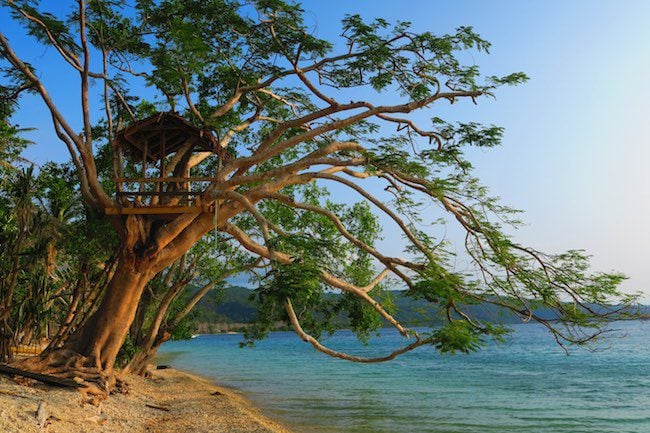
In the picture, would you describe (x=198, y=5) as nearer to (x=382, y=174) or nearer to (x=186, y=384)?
(x=382, y=174)

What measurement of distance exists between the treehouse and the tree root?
9.40 ft

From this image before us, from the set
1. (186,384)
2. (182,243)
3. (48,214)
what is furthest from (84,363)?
(186,384)

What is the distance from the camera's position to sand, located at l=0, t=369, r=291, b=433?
718 cm

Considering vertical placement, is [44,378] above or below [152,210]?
below

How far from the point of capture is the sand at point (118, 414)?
7180mm

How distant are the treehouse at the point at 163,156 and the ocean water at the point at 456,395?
6.27m

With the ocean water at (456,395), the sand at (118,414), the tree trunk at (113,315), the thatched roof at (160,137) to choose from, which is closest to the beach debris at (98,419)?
the sand at (118,414)

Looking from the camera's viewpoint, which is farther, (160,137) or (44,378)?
(160,137)

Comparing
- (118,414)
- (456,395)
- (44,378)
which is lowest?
(456,395)

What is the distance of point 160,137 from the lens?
1076 cm

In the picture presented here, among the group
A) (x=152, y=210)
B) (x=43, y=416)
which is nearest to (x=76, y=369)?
(x=43, y=416)

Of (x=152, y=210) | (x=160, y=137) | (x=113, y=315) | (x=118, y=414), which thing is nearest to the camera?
(x=118, y=414)

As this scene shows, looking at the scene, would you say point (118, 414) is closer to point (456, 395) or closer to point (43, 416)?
point (43, 416)

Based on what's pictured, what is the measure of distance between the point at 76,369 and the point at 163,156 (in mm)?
4265
